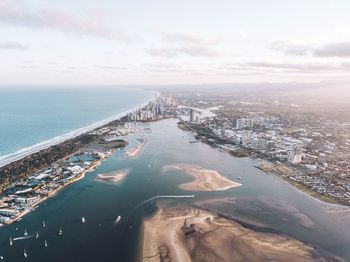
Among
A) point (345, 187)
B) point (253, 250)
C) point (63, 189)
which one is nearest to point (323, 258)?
point (253, 250)

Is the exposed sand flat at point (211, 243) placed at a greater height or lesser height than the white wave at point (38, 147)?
greater

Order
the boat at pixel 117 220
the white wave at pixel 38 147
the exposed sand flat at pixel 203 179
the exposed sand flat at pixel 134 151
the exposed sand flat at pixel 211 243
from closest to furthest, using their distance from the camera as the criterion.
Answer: the exposed sand flat at pixel 211 243
the boat at pixel 117 220
the exposed sand flat at pixel 203 179
the white wave at pixel 38 147
the exposed sand flat at pixel 134 151

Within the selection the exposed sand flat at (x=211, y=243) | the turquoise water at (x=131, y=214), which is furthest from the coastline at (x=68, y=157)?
the exposed sand flat at (x=211, y=243)

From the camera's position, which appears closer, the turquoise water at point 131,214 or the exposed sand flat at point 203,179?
the turquoise water at point 131,214

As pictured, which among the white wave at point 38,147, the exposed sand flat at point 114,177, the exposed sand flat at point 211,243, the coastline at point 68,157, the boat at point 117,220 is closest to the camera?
the exposed sand flat at point 211,243

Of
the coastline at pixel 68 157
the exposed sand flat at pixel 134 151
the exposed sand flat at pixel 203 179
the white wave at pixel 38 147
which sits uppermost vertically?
the exposed sand flat at pixel 203 179

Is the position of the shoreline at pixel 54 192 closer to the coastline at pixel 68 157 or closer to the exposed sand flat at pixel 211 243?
the coastline at pixel 68 157
